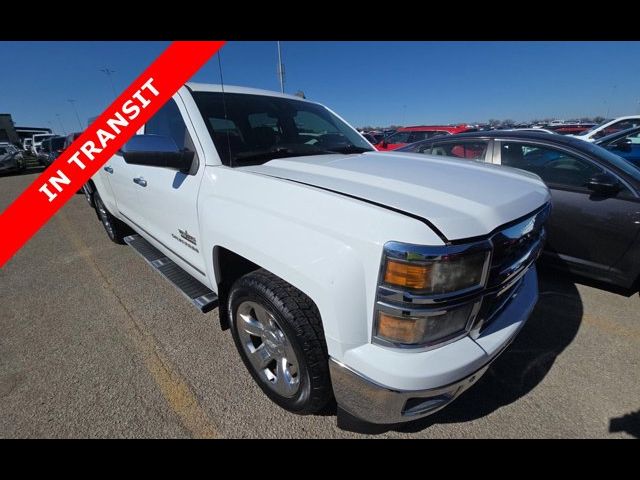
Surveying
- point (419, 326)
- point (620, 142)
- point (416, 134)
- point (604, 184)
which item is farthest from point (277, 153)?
point (416, 134)

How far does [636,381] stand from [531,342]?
60cm

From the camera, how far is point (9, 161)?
48.3 feet

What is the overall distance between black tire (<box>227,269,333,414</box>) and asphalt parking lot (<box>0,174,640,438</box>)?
12.1 inches

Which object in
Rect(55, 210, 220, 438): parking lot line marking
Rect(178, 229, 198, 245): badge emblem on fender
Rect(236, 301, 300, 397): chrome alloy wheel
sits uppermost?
Rect(178, 229, 198, 245): badge emblem on fender

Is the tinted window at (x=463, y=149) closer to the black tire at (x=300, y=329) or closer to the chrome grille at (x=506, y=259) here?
the chrome grille at (x=506, y=259)

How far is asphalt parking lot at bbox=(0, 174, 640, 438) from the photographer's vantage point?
69.6 inches

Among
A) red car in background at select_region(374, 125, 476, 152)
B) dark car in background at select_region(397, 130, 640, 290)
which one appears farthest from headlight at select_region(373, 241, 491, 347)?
red car in background at select_region(374, 125, 476, 152)

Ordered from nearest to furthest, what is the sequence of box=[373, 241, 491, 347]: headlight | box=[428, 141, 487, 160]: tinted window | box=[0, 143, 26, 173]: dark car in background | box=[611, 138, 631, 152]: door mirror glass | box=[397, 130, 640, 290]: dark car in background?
1. box=[373, 241, 491, 347]: headlight
2. box=[397, 130, 640, 290]: dark car in background
3. box=[428, 141, 487, 160]: tinted window
4. box=[611, 138, 631, 152]: door mirror glass
5. box=[0, 143, 26, 173]: dark car in background

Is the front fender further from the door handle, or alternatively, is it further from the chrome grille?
the door handle

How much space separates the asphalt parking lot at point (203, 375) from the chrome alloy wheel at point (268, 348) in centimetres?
20

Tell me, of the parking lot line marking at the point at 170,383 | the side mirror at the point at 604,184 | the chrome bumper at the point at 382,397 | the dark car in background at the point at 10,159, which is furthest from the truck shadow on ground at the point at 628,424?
the dark car in background at the point at 10,159

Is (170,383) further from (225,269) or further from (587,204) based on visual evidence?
(587,204)
